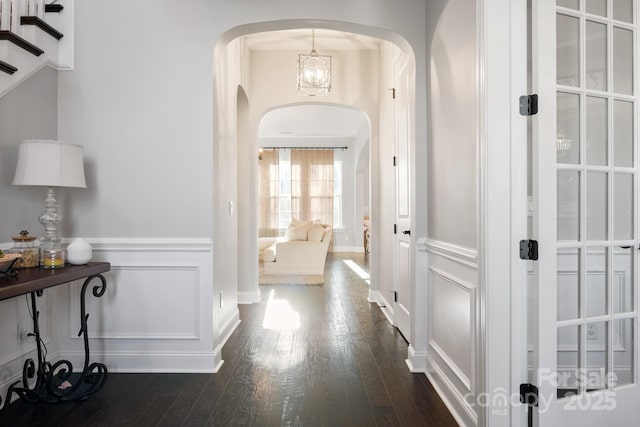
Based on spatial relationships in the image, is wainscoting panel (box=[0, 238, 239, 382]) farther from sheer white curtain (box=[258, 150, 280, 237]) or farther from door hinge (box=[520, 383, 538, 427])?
sheer white curtain (box=[258, 150, 280, 237])

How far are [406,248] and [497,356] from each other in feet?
5.28

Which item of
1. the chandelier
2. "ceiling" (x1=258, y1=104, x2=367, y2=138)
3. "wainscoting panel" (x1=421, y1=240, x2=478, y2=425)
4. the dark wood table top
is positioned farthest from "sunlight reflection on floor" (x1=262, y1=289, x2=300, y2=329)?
"ceiling" (x1=258, y1=104, x2=367, y2=138)

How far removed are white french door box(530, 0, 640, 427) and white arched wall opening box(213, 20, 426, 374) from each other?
1.06m

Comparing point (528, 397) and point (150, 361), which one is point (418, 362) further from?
point (150, 361)

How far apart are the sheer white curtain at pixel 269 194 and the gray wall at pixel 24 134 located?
777 centimetres

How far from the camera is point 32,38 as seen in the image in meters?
2.43

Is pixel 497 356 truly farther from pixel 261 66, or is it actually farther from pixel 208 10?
pixel 261 66

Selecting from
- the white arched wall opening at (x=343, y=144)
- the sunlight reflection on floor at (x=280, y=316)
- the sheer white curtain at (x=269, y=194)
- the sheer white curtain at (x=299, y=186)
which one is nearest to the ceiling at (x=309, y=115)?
the white arched wall opening at (x=343, y=144)

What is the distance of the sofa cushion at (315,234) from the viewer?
258 inches

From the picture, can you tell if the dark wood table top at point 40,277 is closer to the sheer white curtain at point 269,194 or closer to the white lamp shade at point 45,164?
the white lamp shade at point 45,164

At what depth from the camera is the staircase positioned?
2.21 m

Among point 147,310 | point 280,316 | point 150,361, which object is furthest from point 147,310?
point 280,316

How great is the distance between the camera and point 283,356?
2.92 m

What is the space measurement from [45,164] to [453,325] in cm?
250
